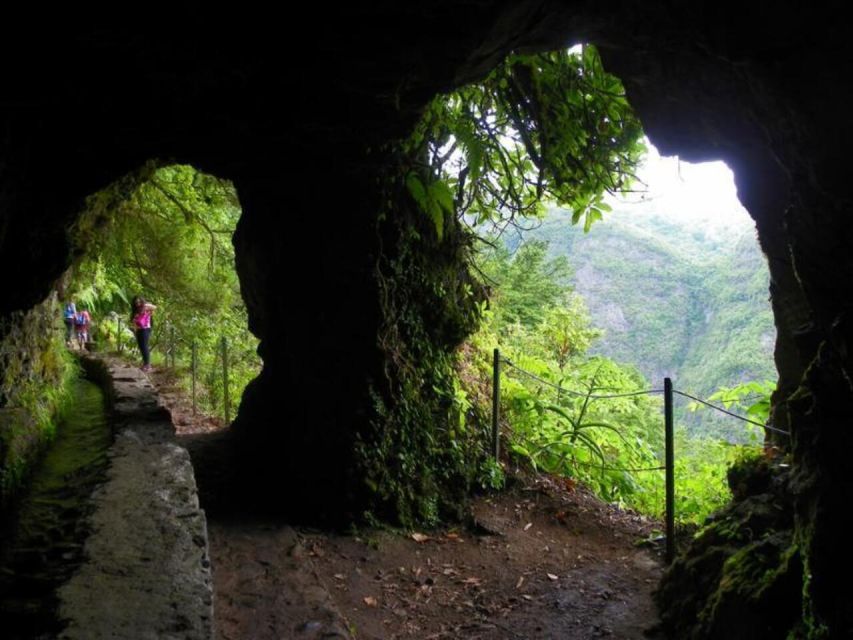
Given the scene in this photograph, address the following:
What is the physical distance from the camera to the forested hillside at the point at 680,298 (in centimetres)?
4815

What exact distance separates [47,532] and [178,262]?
8793 millimetres

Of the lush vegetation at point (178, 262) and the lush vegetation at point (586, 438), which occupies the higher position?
the lush vegetation at point (178, 262)

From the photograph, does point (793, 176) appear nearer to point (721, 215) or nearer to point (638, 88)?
point (638, 88)

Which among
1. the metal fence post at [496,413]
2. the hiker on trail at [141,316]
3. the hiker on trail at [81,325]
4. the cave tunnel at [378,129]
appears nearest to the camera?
the cave tunnel at [378,129]

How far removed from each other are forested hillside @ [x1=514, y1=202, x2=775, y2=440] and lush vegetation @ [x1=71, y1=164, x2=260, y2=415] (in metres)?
30.9

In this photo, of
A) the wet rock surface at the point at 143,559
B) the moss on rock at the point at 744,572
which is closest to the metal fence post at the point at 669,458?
the moss on rock at the point at 744,572

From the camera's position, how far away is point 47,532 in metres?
3.12

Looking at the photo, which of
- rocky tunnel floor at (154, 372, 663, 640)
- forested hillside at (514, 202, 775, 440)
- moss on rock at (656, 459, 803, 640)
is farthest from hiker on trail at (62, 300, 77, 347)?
forested hillside at (514, 202, 775, 440)

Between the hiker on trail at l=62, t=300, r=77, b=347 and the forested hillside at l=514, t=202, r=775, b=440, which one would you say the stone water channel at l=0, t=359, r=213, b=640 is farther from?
the forested hillside at l=514, t=202, r=775, b=440

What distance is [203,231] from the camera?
11.7 metres

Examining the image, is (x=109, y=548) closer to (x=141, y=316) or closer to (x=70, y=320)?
(x=141, y=316)

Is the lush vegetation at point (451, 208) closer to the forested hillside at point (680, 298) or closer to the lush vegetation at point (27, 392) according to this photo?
the lush vegetation at point (27, 392)

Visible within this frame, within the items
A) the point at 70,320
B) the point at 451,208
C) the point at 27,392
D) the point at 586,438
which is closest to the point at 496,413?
the point at 586,438

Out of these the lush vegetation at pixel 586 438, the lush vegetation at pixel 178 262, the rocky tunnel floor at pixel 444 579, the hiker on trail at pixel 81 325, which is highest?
the lush vegetation at pixel 178 262
